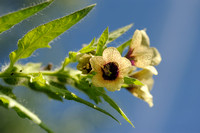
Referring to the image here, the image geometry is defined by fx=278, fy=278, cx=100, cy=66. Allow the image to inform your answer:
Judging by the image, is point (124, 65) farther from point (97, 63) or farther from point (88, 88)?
point (88, 88)

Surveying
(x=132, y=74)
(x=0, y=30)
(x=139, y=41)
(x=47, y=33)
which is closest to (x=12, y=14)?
(x=0, y=30)

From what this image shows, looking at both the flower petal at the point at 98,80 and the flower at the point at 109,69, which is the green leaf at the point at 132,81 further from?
the flower petal at the point at 98,80

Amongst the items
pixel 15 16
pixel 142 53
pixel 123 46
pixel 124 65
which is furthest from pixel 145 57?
pixel 15 16

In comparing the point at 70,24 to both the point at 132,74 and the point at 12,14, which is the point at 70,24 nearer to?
the point at 12,14

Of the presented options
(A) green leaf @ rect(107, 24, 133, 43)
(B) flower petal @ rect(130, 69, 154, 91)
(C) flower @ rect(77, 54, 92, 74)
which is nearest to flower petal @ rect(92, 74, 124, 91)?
(C) flower @ rect(77, 54, 92, 74)

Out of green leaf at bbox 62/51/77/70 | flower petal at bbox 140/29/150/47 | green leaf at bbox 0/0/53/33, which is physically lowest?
green leaf at bbox 0/0/53/33

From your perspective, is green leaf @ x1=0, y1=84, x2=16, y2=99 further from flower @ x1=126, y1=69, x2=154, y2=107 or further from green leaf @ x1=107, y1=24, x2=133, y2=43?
flower @ x1=126, y1=69, x2=154, y2=107
